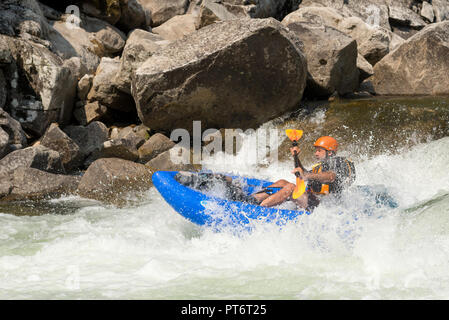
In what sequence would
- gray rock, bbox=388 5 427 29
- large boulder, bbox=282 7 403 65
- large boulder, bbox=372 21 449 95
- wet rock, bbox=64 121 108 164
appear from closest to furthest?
1. wet rock, bbox=64 121 108 164
2. large boulder, bbox=372 21 449 95
3. large boulder, bbox=282 7 403 65
4. gray rock, bbox=388 5 427 29

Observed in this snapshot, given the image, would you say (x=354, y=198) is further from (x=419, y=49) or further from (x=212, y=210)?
(x=419, y=49)

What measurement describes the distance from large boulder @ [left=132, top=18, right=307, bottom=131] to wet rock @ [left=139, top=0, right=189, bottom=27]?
5.33 m

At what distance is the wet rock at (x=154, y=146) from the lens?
8.06 meters

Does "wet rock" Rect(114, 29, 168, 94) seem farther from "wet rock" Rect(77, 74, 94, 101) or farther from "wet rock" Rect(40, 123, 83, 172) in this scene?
"wet rock" Rect(40, 123, 83, 172)

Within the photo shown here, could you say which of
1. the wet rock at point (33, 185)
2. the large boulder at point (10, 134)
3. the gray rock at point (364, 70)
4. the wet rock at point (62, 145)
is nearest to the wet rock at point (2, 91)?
the large boulder at point (10, 134)

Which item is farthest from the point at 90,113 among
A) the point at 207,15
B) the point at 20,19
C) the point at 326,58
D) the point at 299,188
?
the point at 299,188

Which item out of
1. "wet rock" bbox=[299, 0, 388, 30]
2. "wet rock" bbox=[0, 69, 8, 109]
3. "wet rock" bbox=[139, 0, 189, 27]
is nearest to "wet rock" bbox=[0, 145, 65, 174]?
"wet rock" bbox=[0, 69, 8, 109]

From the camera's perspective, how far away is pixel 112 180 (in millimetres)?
6734

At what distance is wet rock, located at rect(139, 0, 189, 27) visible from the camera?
42.2ft

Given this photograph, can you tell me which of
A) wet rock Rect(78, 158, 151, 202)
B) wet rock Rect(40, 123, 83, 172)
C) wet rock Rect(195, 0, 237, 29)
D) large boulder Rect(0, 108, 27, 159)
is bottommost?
wet rock Rect(78, 158, 151, 202)

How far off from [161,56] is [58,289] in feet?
17.0

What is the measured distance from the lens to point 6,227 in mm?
5059

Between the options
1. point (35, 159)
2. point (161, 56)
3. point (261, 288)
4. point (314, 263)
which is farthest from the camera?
point (161, 56)
